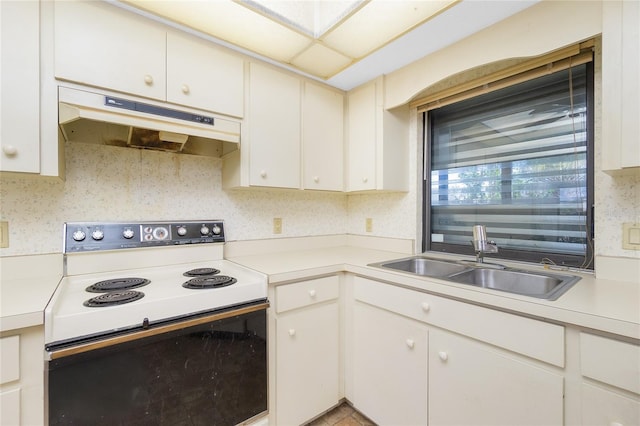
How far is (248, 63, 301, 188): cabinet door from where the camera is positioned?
1.70 meters

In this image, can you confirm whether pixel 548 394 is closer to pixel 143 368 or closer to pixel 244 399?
pixel 244 399

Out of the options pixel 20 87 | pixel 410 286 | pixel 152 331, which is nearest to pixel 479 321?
pixel 410 286

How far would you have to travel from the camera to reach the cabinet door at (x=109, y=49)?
3.84ft

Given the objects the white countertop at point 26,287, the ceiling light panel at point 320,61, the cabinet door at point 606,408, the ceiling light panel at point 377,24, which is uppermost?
the ceiling light panel at point 377,24

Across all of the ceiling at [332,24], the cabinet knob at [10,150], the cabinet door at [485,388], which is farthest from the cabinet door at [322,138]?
the cabinet knob at [10,150]

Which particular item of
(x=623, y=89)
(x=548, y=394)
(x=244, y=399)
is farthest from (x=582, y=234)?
(x=244, y=399)

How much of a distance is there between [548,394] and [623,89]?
1138 mm

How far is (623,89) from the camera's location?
1.05 m

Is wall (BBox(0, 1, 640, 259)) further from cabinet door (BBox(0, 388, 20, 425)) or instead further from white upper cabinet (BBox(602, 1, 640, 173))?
cabinet door (BBox(0, 388, 20, 425))

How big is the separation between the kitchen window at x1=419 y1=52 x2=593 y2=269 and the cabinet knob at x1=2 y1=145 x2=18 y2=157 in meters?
2.21

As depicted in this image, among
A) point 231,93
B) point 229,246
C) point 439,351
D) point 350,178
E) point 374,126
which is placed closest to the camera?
point 439,351

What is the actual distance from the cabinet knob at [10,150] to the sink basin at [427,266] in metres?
1.68

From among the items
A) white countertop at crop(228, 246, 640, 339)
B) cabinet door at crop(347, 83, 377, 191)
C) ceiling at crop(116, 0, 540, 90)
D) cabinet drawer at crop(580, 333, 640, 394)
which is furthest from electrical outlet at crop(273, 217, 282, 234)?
cabinet drawer at crop(580, 333, 640, 394)

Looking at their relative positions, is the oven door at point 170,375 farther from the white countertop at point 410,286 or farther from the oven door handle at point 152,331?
the white countertop at point 410,286
